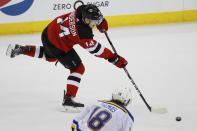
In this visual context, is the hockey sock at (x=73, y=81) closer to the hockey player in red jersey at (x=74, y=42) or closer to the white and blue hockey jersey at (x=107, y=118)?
the hockey player in red jersey at (x=74, y=42)

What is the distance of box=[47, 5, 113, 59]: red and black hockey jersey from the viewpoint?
3412 mm

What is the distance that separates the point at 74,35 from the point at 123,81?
1247 mm

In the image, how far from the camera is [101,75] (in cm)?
476

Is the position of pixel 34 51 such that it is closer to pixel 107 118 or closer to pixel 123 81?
pixel 123 81

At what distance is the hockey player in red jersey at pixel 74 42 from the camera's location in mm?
3404

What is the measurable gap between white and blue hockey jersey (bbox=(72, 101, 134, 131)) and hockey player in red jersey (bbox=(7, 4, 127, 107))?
3.79 feet

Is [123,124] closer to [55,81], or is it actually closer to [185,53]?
[55,81]

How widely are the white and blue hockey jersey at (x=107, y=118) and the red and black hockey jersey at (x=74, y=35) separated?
1.14 meters

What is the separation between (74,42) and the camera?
11.9 ft

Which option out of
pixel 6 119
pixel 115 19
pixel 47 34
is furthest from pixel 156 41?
pixel 6 119

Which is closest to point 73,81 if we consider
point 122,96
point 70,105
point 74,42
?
point 70,105

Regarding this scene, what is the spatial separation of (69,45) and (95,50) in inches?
12.3

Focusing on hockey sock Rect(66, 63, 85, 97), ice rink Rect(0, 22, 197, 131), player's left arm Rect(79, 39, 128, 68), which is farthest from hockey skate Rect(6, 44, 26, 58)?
player's left arm Rect(79, 39, 128, 68)

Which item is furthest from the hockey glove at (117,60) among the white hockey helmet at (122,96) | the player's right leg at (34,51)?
the white hockey helmet at (122,96)
